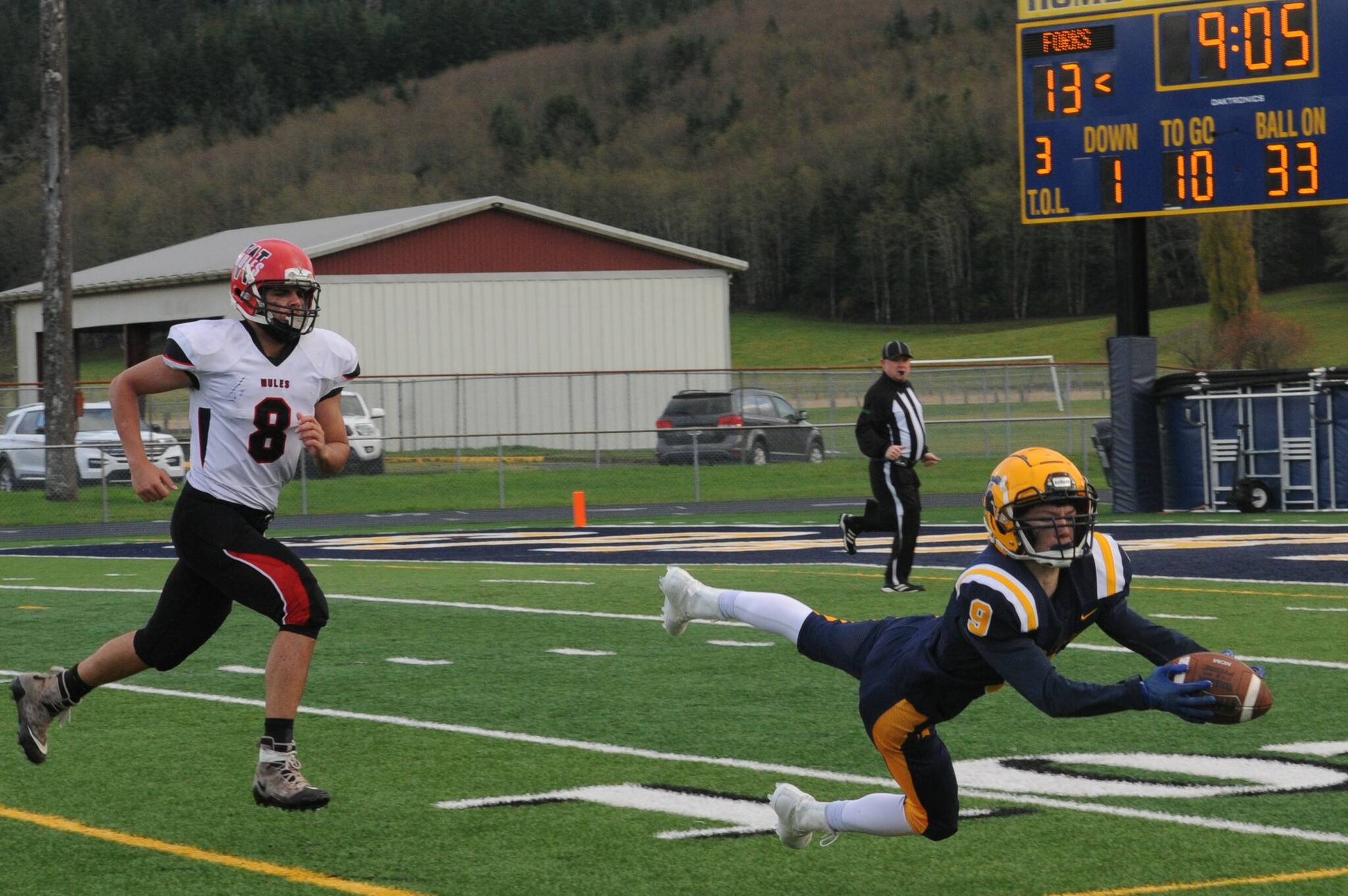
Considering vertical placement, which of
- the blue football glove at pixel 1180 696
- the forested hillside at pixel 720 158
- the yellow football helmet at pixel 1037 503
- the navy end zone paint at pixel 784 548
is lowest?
the navy end zone paint at pixel 784 548

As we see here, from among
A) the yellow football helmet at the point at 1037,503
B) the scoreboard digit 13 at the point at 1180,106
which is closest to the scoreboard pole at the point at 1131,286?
the scoreboard digit 13 at the point at 1180,106

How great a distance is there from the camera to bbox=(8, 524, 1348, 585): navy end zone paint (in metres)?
15.4

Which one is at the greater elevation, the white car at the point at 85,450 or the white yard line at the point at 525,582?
the white car at the point at 85,450

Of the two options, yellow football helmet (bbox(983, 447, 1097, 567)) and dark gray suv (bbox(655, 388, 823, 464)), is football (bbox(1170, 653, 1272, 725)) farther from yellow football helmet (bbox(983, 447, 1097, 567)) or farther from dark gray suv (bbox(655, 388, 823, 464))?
dark gray suv (bbox(655, 388, 823, 464))

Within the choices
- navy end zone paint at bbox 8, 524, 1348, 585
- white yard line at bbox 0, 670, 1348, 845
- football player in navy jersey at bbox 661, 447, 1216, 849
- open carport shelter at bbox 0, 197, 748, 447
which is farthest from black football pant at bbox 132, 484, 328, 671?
open carport shelter at bbox 0, 197, 748, 447

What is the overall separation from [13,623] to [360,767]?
5.89 metres

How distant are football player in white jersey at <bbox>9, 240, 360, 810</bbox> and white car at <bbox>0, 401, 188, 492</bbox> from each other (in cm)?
1740

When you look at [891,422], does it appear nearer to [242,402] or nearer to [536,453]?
[242,402]

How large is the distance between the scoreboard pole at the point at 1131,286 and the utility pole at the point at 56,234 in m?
14.3

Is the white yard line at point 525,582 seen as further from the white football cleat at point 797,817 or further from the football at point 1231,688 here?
the football at point 1231,688

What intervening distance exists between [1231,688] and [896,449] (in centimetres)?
913

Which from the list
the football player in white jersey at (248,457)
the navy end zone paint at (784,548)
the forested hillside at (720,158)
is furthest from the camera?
the forested hillside at (720,158)

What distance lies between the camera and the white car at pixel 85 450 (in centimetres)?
2533

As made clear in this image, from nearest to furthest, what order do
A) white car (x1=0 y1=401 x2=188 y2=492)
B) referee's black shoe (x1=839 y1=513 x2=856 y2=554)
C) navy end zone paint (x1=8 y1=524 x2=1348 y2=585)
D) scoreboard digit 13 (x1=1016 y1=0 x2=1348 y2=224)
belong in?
referee's black shoe (x1=839 y1=513 x2=856 y2=554), navy end zone paint (x1=8 y1=524 x2=1348 y2=585), scoreboard digit 13 (x1=1016 y1=0 x2=1348 y2=224), white car (x1=0 y1=401 x2=188 y2=492)
